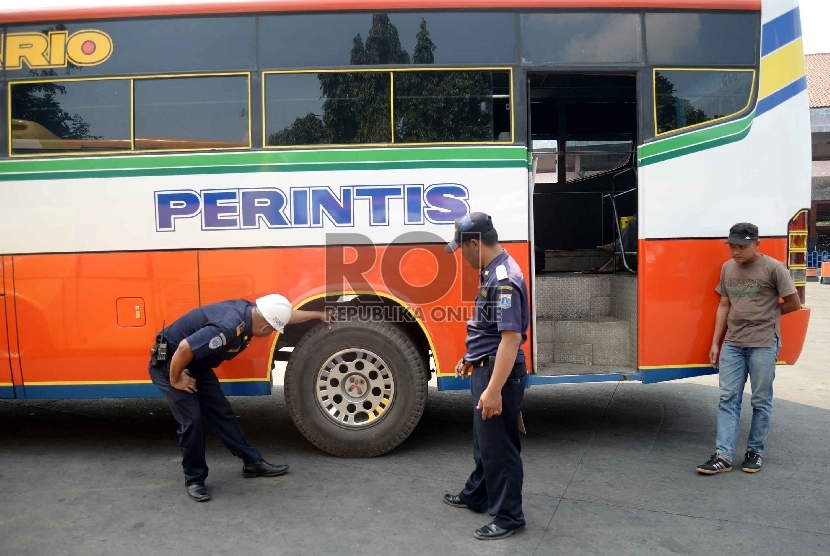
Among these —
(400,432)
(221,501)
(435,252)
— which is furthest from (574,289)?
(221,501)

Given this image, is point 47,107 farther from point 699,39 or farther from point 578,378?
point 699,39

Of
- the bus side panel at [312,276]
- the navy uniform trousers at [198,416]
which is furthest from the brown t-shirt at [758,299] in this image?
the navy uniform trousers at [198,416]

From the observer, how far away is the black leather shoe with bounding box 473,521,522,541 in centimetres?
385

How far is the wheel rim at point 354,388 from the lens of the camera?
521 cm

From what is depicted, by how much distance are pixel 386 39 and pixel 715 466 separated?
3950mm

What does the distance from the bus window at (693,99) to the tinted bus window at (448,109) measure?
121 centimetres

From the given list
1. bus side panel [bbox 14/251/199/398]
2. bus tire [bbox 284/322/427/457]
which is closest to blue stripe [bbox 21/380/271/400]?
bus side panel [bbox 14/251/199/398]

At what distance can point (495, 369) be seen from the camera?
12.0 ft

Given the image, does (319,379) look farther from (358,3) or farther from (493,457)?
(358,3)

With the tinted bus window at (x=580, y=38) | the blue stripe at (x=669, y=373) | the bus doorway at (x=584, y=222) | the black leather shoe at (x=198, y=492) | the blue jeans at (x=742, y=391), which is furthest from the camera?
the bus doorway at (x=584, y=222)

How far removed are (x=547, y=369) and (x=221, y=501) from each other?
8.76 ft

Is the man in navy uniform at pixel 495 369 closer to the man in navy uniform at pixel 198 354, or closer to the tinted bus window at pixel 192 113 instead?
the man in navy uniform at pixel 198 354

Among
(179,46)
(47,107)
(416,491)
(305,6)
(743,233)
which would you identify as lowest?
(416,491)

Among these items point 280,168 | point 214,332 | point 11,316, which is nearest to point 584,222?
point 280,168
